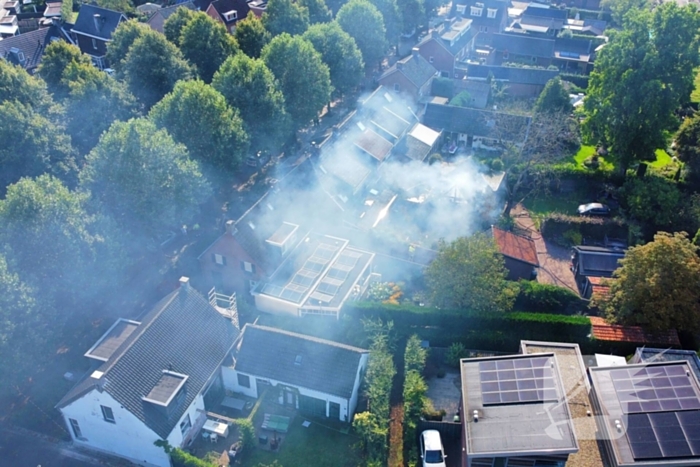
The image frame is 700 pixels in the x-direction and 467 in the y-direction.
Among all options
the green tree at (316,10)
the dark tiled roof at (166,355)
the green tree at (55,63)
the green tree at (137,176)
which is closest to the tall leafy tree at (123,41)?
the green tree at (55,63)

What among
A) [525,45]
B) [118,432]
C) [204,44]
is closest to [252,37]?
[204,44]

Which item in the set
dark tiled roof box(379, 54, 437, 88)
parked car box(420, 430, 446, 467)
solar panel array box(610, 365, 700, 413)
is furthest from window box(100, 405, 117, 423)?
dark tiled roof box(379, 54, 437, 88)

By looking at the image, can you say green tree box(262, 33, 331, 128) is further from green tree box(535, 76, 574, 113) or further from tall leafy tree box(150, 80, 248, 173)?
green tree box(535, 76, 574, 113)

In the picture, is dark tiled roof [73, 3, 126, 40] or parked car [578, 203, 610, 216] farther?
dark tiled roof [73, 3, 126, 40]

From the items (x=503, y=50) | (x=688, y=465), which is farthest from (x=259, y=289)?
(x=503, y=50)

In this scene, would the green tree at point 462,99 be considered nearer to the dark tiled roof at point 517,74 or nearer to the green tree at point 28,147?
the dark tiled roof at point 517,74

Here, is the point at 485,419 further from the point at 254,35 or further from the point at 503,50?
the point at 503,50

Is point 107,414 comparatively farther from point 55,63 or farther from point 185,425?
point 55,63
